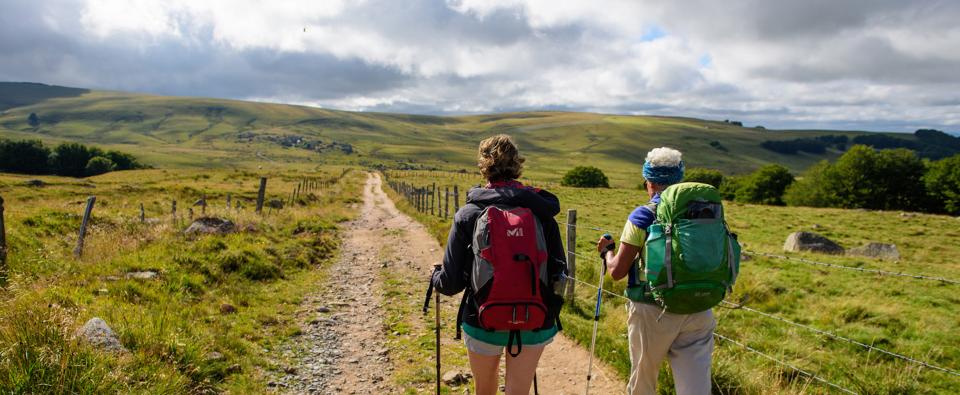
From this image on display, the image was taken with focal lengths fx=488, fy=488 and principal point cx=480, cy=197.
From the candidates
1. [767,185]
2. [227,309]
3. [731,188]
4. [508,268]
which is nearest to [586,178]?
[731,188]

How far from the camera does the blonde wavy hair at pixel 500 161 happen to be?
3654 mm

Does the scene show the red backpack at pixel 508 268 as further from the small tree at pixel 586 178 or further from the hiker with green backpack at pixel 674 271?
the small tree at pixel 586 178

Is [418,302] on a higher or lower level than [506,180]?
lower

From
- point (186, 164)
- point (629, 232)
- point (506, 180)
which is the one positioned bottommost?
point (186, 164)

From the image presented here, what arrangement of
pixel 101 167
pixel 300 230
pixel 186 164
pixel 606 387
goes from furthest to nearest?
1. pixel 186 164
2. pixel 101 167
3. pixel 300 230
4. pixel 606 387

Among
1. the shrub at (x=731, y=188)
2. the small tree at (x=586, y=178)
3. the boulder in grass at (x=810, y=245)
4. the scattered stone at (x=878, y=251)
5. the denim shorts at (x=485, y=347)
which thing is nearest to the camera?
the denim shorts at (x=485, y=347)

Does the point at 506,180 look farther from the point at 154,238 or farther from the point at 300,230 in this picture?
the point at 300,230

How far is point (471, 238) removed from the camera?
3.52 meters

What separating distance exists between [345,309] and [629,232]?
23.6 feet

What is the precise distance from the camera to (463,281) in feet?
11.8

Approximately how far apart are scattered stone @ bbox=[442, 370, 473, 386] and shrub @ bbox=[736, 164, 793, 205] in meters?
74.5

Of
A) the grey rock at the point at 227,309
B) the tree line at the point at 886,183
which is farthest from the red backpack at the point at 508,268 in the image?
the tree line at the point at 886,183

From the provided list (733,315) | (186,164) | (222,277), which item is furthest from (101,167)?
(733,315)

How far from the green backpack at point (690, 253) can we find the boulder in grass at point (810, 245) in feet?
63.5
